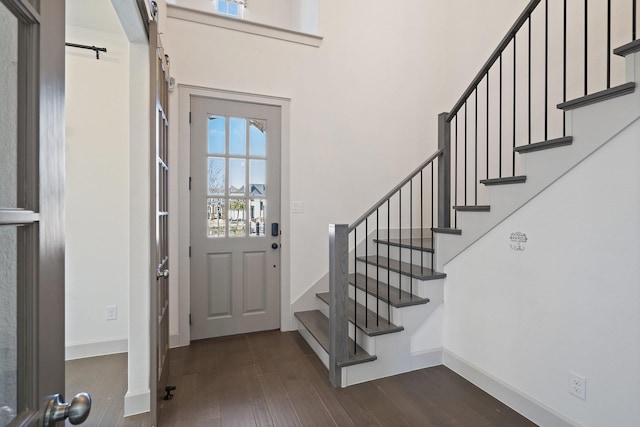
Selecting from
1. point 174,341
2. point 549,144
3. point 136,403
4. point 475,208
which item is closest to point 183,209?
point 174,341

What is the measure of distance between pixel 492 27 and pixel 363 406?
392 cm

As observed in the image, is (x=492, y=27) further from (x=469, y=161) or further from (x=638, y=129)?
(x=638, y=129)

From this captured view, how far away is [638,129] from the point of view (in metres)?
1.40

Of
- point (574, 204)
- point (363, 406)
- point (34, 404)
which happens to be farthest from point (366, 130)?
point (34, 404)

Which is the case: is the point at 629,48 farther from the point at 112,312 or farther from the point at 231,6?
the point at 112,312

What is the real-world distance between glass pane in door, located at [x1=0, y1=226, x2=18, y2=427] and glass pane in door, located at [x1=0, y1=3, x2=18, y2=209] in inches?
2.6

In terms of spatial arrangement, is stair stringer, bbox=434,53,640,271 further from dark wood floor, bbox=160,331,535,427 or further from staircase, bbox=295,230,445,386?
dark wood floor, bbox=160,331,535,427

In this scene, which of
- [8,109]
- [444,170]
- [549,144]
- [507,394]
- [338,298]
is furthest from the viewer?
[444,170]

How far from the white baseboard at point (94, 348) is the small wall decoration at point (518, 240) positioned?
10.4 feet

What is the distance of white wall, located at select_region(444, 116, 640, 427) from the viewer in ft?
4.75

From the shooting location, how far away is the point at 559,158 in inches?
67.6

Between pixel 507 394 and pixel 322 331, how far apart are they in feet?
4.59

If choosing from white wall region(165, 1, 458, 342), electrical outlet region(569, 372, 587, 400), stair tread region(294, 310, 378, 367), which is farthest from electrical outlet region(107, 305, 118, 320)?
electrical outlet region(569, 372, 587, 400)

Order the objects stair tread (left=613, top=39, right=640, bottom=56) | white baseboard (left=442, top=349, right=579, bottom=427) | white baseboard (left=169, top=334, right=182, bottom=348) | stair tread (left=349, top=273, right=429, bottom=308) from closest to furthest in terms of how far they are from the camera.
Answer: stair tread (left=613, top=39, right=640, bottom=56) < white baseboard (left=442, top=349, right=579, bottom=427) < stair tread (left=349, top=273, right=429, bottom=308) < white baseboard (left=169, top=334, right=182, bottom=348)
